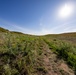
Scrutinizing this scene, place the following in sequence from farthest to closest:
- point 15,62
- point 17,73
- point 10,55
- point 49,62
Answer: point 49,62
point 10,55
point 15,62
point 17,73

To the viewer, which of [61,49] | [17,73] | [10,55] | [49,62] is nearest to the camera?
[17,73]

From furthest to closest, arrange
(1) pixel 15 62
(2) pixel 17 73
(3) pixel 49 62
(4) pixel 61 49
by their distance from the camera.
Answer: (4) pixel 61 49 → (3) pixel 49 62 → (1) pixel 15 62 → (2) pixel 17 73

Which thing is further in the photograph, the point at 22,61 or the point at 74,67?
the point at 74,67

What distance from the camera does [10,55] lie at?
642 cm

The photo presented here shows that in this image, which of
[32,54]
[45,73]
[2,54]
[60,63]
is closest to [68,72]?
[60,63]

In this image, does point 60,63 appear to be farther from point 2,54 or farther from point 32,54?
point 2,54

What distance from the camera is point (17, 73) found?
545 cm

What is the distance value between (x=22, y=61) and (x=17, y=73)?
741 millimetres

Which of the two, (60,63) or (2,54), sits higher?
(2,54)

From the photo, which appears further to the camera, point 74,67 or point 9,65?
point 74,67

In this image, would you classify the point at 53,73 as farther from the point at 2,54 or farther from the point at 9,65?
the point at 2,54

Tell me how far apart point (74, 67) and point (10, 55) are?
3.47 metres

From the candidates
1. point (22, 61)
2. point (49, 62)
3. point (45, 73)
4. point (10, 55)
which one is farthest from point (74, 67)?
point (10, 55)

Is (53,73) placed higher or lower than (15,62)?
lower
